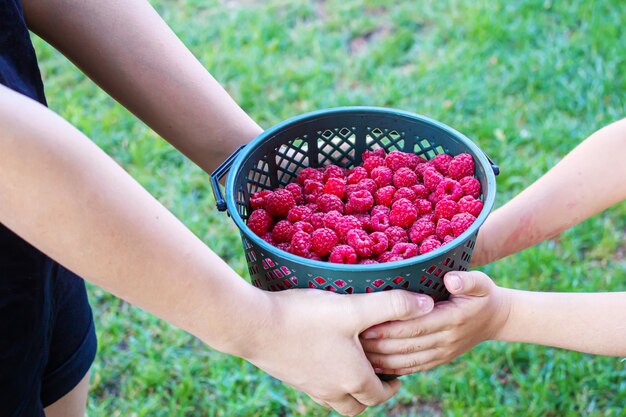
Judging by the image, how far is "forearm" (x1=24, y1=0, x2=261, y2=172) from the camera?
3.69ft

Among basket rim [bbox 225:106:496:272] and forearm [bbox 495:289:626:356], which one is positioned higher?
basket rim [bbox 225:106:496:272]

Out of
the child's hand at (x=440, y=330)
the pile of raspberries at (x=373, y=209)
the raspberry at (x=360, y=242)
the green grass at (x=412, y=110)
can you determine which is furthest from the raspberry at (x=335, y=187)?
the green grass at (x=412, y=110)

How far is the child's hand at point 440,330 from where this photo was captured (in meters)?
1.04

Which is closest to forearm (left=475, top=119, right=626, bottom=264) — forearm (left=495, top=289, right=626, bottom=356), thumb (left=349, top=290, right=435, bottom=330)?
forearm (left=495, top=289, right=626, bottom=356)

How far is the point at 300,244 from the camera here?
1069 mm

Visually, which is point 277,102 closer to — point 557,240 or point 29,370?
point 557,240

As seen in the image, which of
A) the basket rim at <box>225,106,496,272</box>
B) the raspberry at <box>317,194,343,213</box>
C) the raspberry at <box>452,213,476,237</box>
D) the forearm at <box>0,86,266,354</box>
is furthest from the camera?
the raspberry at <box>317,194,343,213</box>

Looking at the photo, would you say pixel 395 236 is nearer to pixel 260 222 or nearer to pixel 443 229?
pixel 443 229

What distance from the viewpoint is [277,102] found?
2619mm

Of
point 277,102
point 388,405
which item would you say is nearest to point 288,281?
point 388,405

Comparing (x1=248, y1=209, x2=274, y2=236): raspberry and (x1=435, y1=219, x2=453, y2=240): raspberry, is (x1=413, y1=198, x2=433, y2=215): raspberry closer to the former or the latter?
(x1=435, y1=219, x2=453, y2=240): raspberry

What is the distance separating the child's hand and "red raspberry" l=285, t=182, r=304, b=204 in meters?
0.27

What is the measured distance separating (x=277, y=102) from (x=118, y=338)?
1073 millimetres

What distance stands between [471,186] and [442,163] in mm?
87
